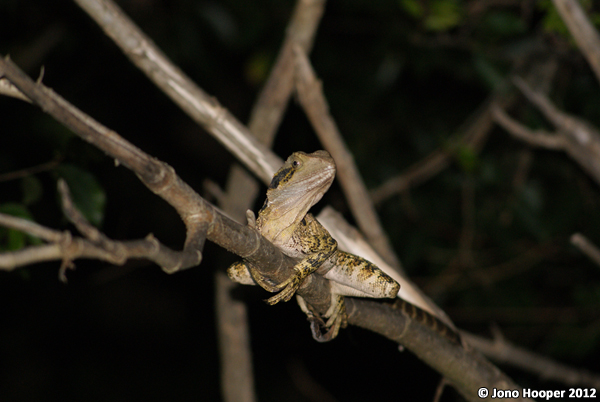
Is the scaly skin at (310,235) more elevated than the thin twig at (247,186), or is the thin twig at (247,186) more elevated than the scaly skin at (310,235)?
the thin twig at (247,186)

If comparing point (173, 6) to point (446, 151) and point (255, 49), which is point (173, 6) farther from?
point (446, 151)

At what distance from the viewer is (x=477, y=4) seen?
19.1 feet

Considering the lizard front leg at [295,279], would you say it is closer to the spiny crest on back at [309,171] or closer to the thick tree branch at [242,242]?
the thick tree branch at [242,242]

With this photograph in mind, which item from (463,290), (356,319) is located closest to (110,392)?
(463,290)

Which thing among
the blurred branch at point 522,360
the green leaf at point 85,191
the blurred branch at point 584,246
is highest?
the green leaf at point 85,191

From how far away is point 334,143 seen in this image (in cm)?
376

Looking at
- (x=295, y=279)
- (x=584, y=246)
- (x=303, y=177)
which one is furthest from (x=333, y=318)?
(x=584, y=246)

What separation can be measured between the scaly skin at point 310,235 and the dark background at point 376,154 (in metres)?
1.47

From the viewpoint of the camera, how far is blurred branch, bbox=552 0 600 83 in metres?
3.45

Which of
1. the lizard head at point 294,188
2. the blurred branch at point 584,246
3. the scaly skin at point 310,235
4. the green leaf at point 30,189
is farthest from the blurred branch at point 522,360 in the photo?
the green leaf at point 30,189

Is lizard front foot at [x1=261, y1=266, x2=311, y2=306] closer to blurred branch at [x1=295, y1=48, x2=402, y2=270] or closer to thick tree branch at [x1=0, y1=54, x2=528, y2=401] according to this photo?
thick tree branch at [x1=0, y1=54, x2=528, y2=401]

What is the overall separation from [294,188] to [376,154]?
4.56m

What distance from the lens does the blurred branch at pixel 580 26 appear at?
3451mm

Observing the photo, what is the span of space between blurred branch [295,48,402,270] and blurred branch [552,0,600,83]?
178cm
